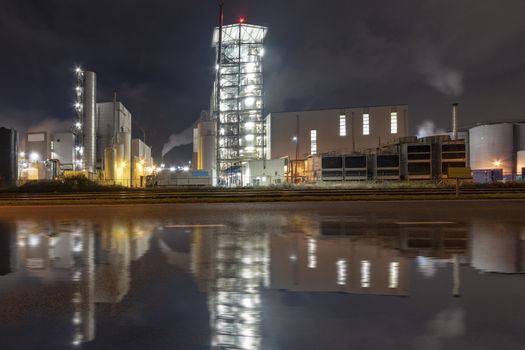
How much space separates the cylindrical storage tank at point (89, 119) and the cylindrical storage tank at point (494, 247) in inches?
1994

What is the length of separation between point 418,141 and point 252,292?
47451 mm

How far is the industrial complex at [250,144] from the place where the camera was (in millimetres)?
44000

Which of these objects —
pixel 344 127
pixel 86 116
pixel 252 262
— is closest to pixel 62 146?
pixel 86 116

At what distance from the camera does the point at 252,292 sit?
4766 mm

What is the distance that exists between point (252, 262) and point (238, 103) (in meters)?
48.9

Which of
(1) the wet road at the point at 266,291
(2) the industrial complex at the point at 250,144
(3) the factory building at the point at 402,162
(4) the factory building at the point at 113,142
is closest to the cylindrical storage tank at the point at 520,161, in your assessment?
(2) the industrial complex at the point at 250,144

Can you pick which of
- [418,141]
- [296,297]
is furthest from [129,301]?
[418,141]

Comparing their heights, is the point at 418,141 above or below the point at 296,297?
above

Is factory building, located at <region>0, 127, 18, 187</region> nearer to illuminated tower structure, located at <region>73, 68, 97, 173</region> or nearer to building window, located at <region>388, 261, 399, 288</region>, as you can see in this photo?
illuminated tower structure, located at <region>73, 68, 97, 173</region>

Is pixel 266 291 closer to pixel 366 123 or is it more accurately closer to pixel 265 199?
pixel 265 199

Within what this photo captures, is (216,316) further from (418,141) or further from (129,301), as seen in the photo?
(418,141)

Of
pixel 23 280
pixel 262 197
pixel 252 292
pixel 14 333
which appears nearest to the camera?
pixel 14 333

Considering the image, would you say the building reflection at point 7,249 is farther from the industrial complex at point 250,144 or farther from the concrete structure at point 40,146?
the concrete structure at point 40,146

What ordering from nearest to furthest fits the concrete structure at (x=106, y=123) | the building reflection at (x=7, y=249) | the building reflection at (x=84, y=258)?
the building reflection at (x=84, y=258) < the building reflection at (x=7, y=249) < the concrete structure at (x=106, y=123)
